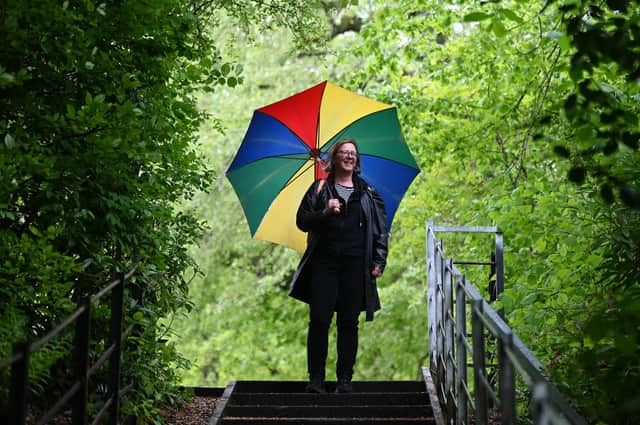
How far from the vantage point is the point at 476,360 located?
12.1ft

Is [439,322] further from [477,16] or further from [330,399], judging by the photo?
[477,16]

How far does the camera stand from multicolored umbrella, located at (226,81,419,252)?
6906 millimetres

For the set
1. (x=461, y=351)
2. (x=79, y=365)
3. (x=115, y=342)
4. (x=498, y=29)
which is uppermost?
(x=498, y=29)

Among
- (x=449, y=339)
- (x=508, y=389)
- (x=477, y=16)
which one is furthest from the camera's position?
(x=449, y=339)

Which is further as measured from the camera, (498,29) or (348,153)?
(348,153)

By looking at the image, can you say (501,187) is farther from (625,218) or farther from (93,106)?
(93,106)

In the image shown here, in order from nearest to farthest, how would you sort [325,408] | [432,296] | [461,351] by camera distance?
[461,351]
[325,408]
[432,296]

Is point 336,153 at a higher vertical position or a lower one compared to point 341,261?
higher

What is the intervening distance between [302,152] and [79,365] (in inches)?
149

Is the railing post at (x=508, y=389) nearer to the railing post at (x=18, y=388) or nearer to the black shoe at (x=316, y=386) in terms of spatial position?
the railing post at (x=18, y=388)

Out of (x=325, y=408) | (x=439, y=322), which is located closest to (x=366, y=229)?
(x=439, y=322)

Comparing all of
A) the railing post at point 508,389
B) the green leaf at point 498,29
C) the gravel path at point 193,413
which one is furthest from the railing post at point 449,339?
the railing post at point 508,389

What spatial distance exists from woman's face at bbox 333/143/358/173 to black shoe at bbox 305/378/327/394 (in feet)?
4.74

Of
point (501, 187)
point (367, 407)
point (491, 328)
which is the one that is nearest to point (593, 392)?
point (491, 328)
